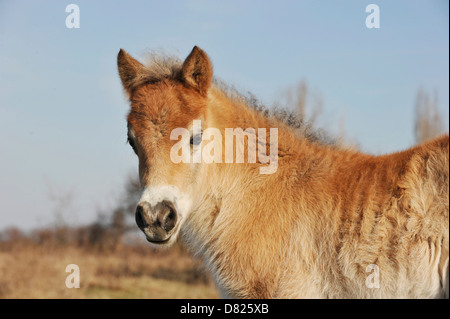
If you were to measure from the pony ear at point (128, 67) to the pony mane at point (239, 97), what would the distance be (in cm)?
8

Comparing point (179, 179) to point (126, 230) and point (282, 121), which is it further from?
point (126, 230)

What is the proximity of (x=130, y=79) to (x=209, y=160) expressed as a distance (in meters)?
1.33

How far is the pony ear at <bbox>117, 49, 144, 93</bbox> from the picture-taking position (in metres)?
4.78

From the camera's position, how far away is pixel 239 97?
16.2ft

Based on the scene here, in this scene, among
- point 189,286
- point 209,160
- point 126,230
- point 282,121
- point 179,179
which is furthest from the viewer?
point 126,230

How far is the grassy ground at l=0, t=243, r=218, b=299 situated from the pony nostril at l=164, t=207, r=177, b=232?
8.89 metres

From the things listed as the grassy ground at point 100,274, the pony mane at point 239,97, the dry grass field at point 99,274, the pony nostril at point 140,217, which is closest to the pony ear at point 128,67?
the pony mane at point 239,97

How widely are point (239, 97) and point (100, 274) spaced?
1468 centimetres

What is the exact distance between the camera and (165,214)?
3.86m

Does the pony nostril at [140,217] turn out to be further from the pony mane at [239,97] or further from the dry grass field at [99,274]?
the dry grass field at [99,274]

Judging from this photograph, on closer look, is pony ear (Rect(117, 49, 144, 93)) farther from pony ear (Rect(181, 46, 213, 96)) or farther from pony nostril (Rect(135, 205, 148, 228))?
pony nostril (Rect(135, 205, 148, 228))

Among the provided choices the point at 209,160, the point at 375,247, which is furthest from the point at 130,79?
the point at 375,247

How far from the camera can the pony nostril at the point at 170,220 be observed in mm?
3902

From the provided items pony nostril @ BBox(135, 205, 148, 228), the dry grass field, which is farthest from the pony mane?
the dry grass field
